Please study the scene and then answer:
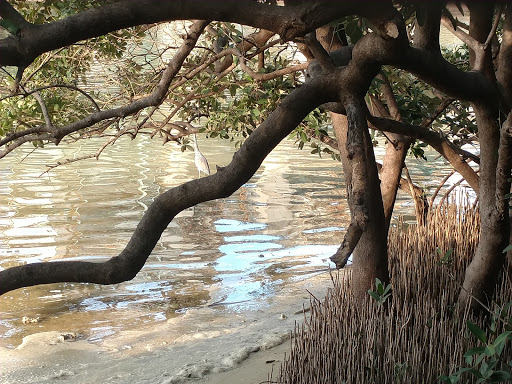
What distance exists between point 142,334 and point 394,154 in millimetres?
2467

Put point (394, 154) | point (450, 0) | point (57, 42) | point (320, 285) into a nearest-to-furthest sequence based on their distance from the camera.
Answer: point (57, 42) → point (450, 0) → point (394, 154) → point (320, 285)

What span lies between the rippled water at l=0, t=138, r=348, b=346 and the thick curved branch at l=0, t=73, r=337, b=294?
119 inches

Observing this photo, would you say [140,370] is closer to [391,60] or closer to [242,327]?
[242,327]

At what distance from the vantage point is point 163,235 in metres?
9.63

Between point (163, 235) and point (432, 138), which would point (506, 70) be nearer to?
point (432, 138)

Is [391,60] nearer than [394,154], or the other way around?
[391,60]

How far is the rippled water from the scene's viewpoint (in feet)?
21.7

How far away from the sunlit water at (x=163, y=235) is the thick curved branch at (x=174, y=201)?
3.57 m

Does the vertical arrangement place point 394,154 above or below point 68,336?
above

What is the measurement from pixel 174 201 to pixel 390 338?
1.17 m

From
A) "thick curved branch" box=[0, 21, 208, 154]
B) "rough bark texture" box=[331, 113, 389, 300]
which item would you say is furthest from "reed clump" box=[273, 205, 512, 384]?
"thick curved branch" box=[0, 21, 208, 154]

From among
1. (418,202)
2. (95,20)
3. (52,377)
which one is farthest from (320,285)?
(95,20)

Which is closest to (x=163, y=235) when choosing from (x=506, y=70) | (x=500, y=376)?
(x=506, y=70)

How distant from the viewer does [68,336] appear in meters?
5.70
